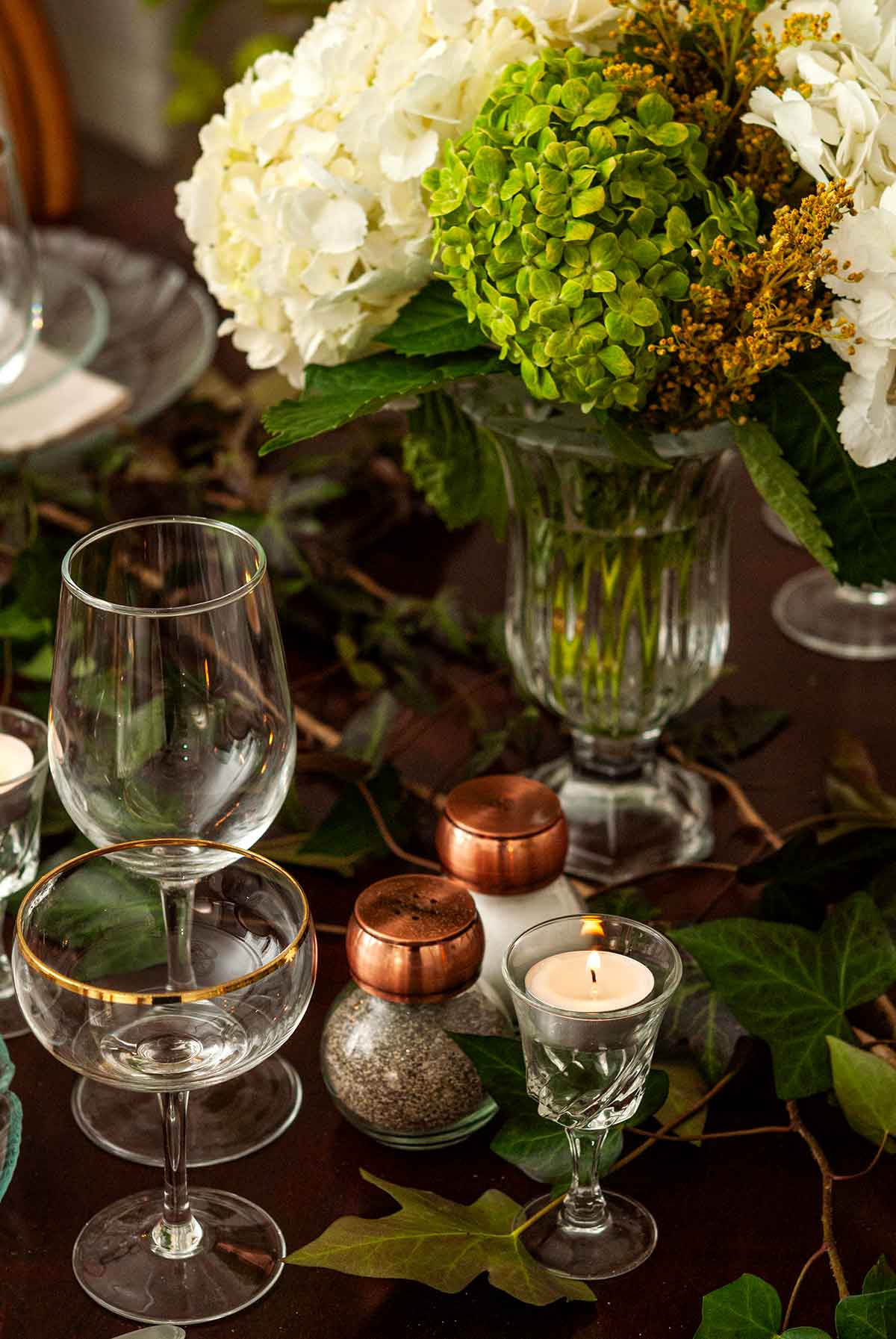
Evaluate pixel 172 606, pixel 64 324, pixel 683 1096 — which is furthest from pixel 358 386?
pixel 64 324

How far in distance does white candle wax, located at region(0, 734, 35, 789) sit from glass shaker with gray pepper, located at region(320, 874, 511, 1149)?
0.64ft

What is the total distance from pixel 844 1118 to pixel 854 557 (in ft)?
0.83

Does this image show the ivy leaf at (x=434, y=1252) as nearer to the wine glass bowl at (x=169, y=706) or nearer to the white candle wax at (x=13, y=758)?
the wine glass bowl at (x=169, y=706)

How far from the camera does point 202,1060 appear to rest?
562 mm

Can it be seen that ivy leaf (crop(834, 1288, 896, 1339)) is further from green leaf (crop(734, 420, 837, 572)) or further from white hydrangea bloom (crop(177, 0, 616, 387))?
white hydrangea bloom (crop(177, 0, 616, 387))

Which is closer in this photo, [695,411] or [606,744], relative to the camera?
[695,411]

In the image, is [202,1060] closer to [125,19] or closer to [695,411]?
[695,411]

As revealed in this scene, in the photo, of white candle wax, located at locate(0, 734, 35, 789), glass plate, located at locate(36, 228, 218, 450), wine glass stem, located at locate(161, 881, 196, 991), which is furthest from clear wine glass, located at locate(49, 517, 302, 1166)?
glass plate, located at locate(36, 228, 218, 450)

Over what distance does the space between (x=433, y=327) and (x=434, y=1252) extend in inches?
15.8

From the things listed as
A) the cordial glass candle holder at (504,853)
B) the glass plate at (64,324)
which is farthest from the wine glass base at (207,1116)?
the glass plate at (64,324)

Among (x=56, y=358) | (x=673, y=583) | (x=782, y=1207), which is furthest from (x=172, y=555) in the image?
(x=56, y=358)

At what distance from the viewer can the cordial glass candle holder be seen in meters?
0.70

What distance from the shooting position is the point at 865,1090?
2.15 feet

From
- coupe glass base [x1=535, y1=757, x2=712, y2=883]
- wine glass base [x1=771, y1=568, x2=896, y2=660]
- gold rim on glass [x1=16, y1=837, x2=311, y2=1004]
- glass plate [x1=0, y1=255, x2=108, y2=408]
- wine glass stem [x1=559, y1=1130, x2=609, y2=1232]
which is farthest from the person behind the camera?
glass plate [x1=0, y1=255, x2=108, y2=408]
